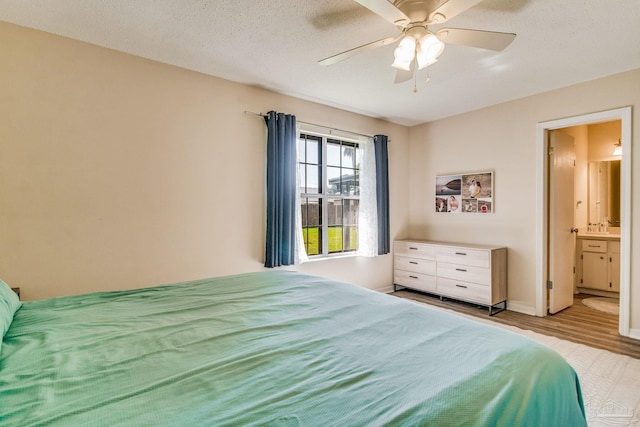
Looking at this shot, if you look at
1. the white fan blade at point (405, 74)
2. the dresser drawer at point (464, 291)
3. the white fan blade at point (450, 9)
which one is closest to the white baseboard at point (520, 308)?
the dresser drawer at point (464, 291)

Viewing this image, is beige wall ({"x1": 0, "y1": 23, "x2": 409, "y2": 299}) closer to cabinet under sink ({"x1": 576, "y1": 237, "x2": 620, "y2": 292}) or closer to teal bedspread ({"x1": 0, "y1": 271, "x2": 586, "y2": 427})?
teal bedspread ({"x1": 0, "y1": 271, "x2": 586, "y2": 427})

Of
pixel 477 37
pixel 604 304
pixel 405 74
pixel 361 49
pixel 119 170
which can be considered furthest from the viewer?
pixel 604 304

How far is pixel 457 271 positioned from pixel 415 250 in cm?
65

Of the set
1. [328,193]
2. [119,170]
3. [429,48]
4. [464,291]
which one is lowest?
[464,291]

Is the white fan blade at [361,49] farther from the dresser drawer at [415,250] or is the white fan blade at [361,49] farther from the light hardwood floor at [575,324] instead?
the light hardwood floor at [575,324]

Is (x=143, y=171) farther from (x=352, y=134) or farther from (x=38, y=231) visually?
(x=352, y=134)

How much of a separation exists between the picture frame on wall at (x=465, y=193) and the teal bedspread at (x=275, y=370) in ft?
10.00

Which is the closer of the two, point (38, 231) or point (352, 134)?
point (38, 231)

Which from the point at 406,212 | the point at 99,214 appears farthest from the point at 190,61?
the point at 406,212

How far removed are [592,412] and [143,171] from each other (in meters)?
3.59

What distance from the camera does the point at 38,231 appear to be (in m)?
2.25

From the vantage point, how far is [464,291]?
3848 millimetres

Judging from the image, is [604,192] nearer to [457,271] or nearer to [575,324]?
[575,324]

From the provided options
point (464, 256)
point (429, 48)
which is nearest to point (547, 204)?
point (464, 256)
